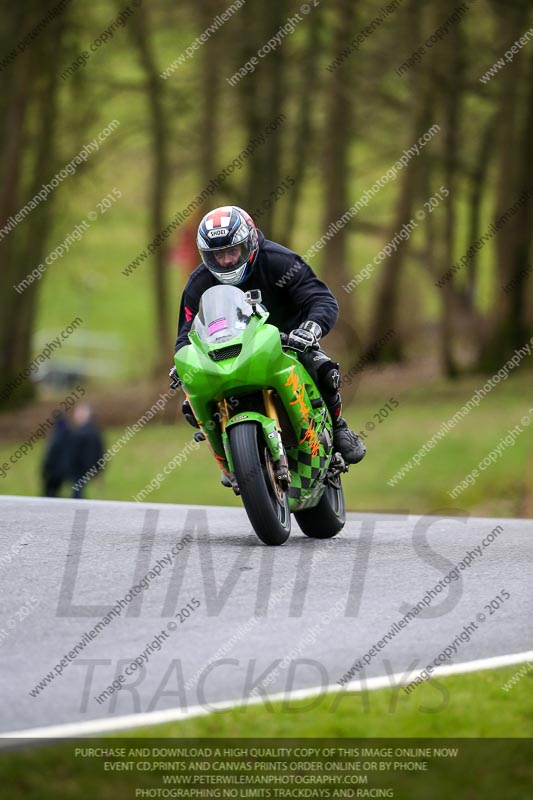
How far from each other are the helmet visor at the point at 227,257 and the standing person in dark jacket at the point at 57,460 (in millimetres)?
11948

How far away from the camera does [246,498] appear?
7.95 m

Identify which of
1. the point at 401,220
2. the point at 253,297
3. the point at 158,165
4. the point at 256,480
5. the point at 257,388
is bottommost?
the point at 401,220

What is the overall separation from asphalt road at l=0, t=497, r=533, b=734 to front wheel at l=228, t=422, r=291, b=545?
211 mm

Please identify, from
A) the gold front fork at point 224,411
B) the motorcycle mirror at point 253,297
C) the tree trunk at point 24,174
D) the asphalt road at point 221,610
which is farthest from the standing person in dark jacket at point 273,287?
the tree trunk at point 24,174

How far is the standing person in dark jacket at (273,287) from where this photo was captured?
8422 mm

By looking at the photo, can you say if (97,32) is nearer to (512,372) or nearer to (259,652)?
(512,372)

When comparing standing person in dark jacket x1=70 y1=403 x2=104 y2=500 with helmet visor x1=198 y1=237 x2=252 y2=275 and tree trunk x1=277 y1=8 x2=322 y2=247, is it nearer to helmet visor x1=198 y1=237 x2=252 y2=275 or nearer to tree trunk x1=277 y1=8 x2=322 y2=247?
helmet visor x1=198 y1=237 x2=252 y2=275

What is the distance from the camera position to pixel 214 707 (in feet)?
17.3

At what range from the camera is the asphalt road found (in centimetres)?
559

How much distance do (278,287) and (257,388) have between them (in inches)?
42.3

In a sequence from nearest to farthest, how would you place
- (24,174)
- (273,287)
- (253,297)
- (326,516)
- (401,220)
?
(253,297), (273,287), (326,516), (401,220), (24,174)

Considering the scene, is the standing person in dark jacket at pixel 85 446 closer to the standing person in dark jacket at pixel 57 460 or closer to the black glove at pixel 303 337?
the standing person in dark jacket at pixel 57 460

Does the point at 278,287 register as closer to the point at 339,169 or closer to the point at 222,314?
the point at 222,314

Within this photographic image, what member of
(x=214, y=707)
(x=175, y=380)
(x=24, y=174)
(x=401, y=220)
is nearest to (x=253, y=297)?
(x=175, y=380)
